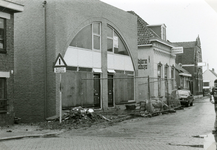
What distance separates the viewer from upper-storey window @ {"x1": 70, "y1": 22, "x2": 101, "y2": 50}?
19.9m

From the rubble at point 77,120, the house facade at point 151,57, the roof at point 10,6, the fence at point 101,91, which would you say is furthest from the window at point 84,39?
the house facade at point 151,57

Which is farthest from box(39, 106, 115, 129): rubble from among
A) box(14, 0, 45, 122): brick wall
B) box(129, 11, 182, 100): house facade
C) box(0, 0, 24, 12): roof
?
box(129, 11, 182, 100): house facade

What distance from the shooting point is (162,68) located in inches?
1373

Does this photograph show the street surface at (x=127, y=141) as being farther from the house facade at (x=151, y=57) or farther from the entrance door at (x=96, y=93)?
the house facade at (x=151, y=57)

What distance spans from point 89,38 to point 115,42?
3679 millimetres

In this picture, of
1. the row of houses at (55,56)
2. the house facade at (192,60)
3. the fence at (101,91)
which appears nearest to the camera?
the row of houses at (55,56)

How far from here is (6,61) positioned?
50.4ft

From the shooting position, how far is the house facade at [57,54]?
717 inches

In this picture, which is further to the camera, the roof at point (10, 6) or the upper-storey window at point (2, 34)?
the upper-storey window at point (2, 34)

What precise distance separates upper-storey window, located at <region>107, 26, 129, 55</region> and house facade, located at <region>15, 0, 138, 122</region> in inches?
37.2

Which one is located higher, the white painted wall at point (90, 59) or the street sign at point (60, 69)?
the white painted wall at point (90, 59)

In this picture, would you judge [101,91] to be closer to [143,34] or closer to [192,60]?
[143,34]

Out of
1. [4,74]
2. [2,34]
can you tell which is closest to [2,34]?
[2,34]

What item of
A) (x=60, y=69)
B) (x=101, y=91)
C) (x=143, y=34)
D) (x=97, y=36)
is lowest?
(x=101, y=91)
